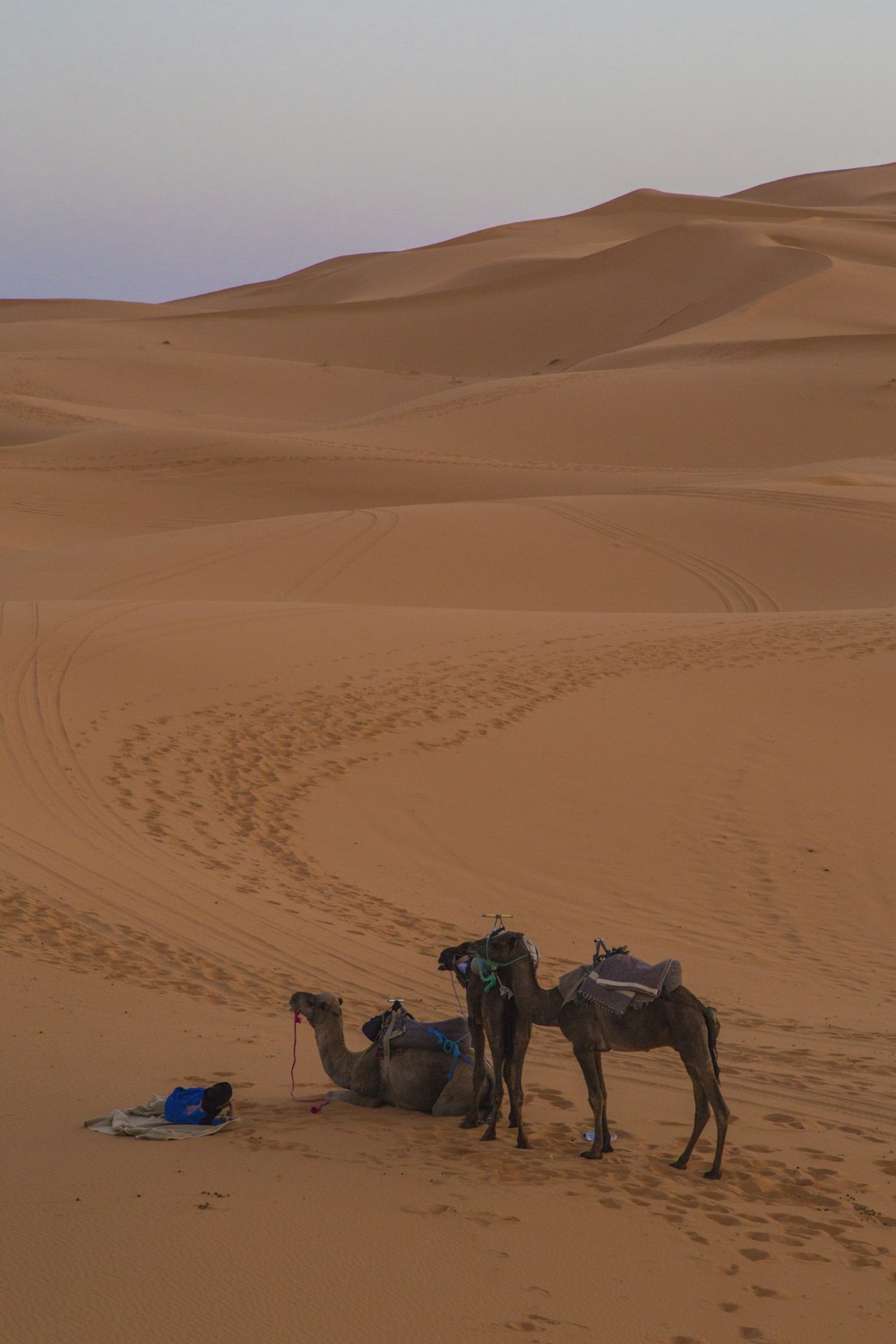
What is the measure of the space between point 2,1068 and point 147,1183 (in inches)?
53.9

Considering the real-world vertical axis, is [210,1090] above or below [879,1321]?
above

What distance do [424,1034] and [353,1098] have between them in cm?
39

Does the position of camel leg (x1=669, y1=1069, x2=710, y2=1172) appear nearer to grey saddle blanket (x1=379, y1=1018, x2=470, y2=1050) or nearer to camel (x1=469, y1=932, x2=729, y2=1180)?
camel (x1=469, y1=932, x2=729, y2=1180)

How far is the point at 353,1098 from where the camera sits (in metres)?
5.49

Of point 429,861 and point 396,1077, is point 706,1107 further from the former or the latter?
point 429,861

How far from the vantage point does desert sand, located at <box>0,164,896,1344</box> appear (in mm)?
4125

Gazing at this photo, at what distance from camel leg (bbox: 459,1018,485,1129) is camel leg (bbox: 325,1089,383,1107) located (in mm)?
404

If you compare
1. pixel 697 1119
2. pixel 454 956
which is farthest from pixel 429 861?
pixel 697 1119

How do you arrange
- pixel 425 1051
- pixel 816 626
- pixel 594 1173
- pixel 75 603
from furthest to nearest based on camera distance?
1. pixel 816 626
2. pixel 75 603
3. pixel 425 1051
4. pixel 594 1173

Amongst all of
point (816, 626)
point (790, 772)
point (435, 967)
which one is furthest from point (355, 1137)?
point (816, 626)

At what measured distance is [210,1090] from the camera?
4.98 meters

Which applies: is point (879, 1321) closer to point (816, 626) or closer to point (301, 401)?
point (816, 626)

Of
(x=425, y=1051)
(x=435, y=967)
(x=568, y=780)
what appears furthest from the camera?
(x=568, y=780)

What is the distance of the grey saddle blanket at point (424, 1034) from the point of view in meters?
5.47
